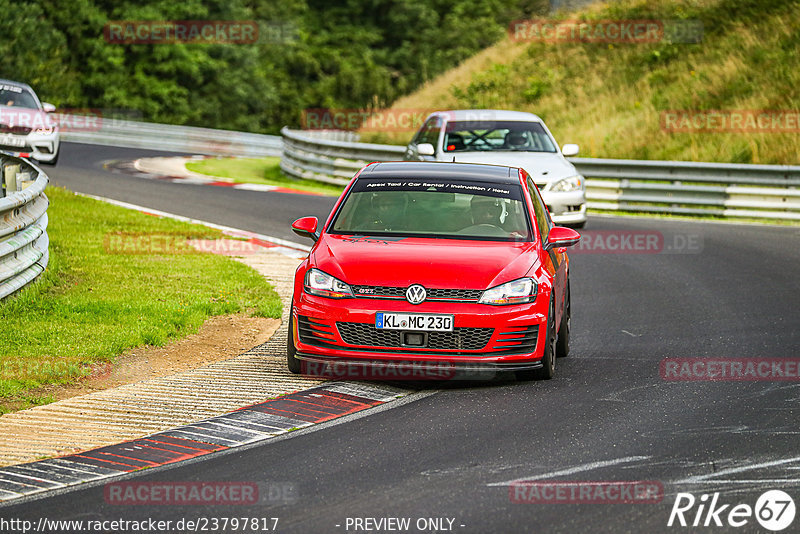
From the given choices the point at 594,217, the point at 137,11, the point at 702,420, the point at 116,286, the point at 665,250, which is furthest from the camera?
the point at 137,11

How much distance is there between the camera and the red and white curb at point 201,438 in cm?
634

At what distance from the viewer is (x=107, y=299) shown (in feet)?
37.7

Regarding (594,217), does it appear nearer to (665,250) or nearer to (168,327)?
(665,250)

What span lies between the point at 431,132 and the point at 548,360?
33.9 feet

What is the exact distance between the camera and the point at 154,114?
171 ft

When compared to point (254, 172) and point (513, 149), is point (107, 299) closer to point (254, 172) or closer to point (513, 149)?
point (513, 149)

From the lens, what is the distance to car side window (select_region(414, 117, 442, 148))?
18.4 meters

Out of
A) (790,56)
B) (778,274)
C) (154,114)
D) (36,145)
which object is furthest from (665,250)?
(154,114)

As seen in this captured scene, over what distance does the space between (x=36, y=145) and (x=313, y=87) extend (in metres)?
42.2

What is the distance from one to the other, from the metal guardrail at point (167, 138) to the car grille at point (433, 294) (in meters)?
30.3
